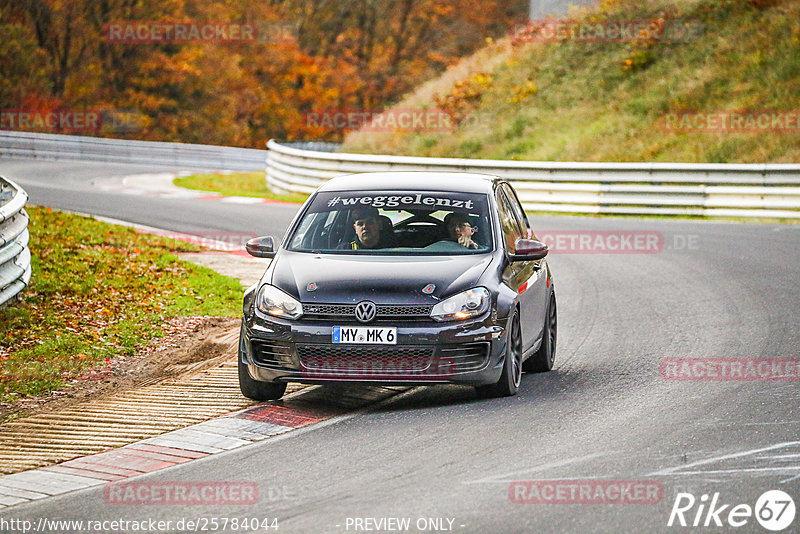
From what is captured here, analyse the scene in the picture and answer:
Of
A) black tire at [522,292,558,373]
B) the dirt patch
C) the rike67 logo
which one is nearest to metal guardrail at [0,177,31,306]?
the dirt patch

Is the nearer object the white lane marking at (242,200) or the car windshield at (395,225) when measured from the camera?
the car windshield at (395,225)

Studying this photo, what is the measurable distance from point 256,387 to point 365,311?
1082 millimetres

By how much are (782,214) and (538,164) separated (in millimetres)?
5191

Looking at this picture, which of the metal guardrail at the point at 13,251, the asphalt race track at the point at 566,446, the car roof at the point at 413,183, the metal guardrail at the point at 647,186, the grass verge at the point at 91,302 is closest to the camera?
the asphalt race track at the point at 566,446

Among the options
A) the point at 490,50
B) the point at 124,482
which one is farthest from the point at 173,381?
the point at 490,50

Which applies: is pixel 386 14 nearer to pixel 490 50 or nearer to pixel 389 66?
pixel 389 66

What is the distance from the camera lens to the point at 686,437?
296 inches

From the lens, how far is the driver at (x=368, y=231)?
938cm

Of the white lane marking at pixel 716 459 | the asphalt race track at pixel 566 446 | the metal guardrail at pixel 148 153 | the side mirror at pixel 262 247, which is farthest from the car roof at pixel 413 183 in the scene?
the metal guardrail at pixel 148 153

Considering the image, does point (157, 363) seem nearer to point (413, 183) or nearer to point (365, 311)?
point (413, 183)

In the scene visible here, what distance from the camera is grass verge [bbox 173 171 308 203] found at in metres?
31.2

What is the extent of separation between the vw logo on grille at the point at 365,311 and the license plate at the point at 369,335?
0.20ft

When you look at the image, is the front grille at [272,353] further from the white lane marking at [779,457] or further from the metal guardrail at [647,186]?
the metal guardrail at [647,186]

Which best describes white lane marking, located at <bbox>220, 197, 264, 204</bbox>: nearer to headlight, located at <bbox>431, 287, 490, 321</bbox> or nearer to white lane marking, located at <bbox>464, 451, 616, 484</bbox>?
headlight, located at <bbox>431, 287, 490, 321</bbox>
